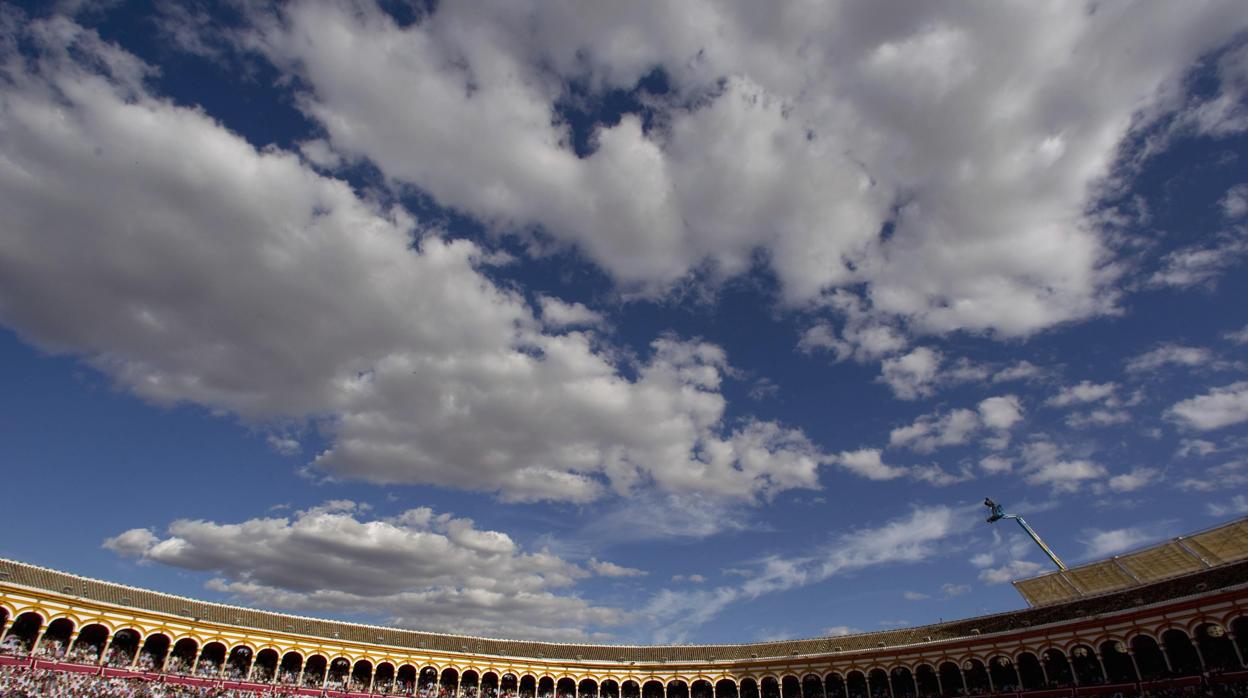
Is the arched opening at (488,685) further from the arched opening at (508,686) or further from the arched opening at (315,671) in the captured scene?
the arched opening at (315,671)

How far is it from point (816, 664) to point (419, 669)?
3885 centimetres

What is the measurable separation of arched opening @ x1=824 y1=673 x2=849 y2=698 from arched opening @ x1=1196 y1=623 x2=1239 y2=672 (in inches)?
1133

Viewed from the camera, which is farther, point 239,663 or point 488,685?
point 488,685

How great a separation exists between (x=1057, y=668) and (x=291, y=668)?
64.4 meters

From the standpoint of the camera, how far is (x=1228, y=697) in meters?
39.6

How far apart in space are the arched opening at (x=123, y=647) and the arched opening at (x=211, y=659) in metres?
4.87

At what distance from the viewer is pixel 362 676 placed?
62.9 meters

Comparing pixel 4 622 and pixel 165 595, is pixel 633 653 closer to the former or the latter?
pixel 165 595

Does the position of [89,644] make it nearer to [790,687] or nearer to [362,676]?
[362,676]

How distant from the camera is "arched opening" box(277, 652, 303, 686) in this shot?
58.6 m

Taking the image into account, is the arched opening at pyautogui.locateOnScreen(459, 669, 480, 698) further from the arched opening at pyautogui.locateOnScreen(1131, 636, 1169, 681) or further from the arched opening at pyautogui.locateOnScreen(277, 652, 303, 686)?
the arched opening at pyautogui.locateOnScreen(1131, 636, 1169, 681)

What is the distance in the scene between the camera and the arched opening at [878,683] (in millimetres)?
61000

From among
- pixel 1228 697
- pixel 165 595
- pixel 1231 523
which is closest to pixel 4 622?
pixel 165 595

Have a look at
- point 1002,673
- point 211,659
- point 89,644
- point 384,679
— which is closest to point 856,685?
point 1002,673
